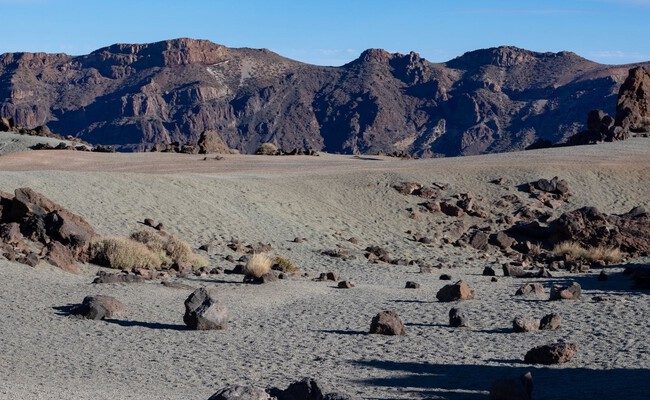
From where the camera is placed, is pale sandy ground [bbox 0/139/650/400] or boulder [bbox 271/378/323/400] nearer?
boulder [bbox 271/378/323/400]

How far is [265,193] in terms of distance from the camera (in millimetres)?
34719

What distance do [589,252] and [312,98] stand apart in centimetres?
12527

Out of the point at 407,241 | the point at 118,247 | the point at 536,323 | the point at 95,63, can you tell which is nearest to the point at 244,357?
the point at 536,323

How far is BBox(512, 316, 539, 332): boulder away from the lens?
52.0 feet

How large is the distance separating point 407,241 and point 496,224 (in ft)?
14.1

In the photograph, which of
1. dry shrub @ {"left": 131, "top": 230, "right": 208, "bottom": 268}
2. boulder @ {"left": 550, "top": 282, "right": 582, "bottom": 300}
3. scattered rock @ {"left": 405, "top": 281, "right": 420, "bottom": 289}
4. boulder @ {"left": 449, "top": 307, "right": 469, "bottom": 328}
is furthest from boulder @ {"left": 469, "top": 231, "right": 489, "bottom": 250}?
boulder @ {"left": 449, "top": 307, "right": 469, "bottom": 328}

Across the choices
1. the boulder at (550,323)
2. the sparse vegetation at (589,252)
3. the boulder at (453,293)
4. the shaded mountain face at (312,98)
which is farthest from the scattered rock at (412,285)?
the shaded mountain face at (312,98)

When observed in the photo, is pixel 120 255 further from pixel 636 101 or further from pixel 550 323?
pixel 636 101

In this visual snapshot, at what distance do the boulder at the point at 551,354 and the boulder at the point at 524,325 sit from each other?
7.36 ft

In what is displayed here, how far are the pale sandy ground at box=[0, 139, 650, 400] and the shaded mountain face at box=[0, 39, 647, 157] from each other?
100258 millimetres

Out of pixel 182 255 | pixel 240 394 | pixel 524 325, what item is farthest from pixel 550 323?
pixel 182 255

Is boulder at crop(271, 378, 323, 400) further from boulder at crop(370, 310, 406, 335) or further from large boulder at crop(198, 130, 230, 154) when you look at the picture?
large boulder at crop(198, 130, 230, 154)

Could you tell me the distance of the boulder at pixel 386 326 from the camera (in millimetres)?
15586

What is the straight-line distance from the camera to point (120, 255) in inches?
898
